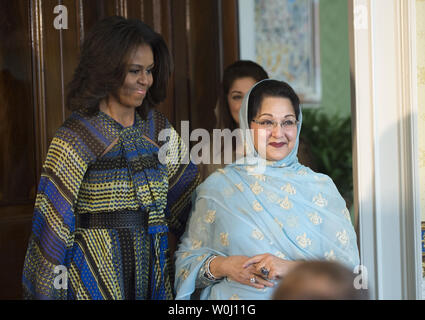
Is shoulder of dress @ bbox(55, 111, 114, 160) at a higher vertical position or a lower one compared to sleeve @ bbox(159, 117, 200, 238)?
higher

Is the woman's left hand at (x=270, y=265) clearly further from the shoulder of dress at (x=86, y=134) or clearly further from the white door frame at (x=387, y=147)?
the shoulder of dress at (x=86, y=134)

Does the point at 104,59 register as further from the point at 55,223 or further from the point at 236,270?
the point at 236,270

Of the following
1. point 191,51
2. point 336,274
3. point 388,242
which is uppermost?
point 191,51

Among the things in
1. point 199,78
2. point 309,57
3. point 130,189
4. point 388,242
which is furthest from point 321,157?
point 130,189

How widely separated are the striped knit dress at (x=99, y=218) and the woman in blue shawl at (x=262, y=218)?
157 millimetres

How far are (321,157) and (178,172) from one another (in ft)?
11.5

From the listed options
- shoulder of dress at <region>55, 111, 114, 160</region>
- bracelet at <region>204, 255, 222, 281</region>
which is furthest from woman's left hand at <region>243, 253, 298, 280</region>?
shoulder of dress at <region>55, 111, 114, 160</region>

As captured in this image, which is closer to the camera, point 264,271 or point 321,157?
point 264,271

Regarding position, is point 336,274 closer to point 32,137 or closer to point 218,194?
point 218,194

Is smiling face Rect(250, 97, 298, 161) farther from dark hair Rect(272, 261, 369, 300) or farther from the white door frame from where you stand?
dark hair Rect(272, 261, 369, 300)

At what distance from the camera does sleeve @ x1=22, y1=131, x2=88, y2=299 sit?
6.66ft

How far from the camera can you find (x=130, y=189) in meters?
2.17

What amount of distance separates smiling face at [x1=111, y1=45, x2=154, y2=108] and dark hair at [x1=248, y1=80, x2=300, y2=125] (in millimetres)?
411

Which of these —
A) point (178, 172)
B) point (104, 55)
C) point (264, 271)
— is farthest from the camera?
point (178, 172)
